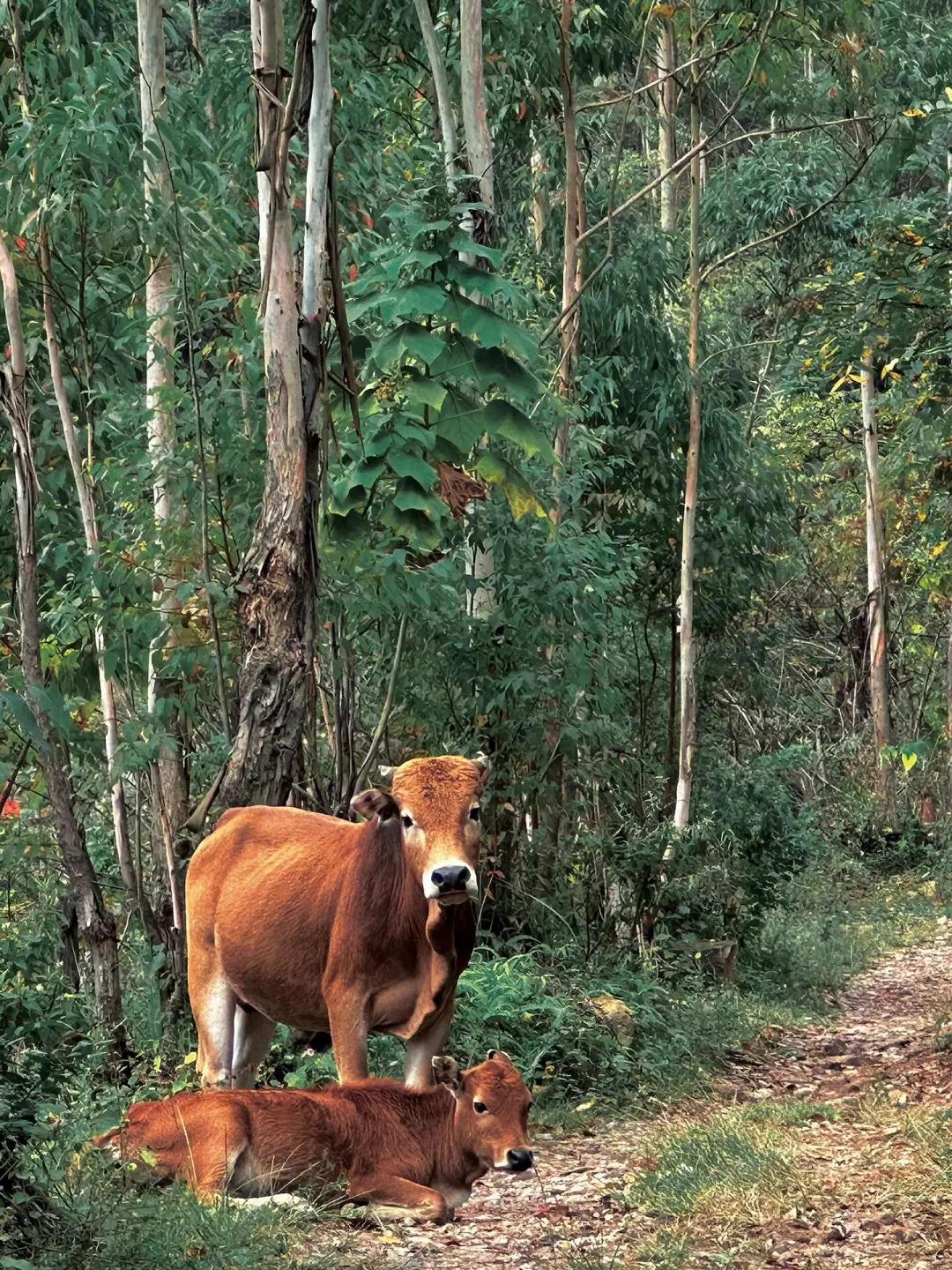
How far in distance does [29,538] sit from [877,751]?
51.6 feet

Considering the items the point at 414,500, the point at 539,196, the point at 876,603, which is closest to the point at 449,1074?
the point at 414,500

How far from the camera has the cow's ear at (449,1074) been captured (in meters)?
6.19

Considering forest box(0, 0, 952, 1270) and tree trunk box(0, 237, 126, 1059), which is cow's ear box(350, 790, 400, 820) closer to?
forest box(0, 0, 952, 1270)

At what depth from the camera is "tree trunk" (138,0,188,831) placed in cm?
873

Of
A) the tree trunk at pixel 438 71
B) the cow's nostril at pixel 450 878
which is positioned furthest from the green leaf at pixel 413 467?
the tree trunk at pixel 438 71

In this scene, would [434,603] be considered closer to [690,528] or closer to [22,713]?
[690,528]

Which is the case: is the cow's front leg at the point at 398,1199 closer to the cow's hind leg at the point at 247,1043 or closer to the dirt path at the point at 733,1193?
the dirt path at the point at 733,1193

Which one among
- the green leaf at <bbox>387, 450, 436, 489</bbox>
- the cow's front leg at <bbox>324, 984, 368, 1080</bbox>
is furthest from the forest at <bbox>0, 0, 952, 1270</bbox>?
the cow's front leg at <bbox>324, 984, 368, 1080</bbox>

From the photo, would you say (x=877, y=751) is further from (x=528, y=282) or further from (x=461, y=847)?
(x=461, y=847)

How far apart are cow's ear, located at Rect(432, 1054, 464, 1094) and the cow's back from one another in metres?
0.60

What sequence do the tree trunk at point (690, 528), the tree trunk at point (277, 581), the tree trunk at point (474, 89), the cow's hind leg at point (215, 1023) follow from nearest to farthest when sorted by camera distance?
the cow's hind leg at point (215, 1023) < the tree trunk at point (277, 581) < the tree trunk at point (474, 89) < the tree trunk at point (690, 528)

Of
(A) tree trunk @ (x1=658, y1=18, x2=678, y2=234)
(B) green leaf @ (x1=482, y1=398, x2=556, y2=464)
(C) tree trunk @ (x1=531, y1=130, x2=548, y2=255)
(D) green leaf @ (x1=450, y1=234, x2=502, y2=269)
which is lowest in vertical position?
(B) green leaf @ (x1=482, y1=398, x2=556, y2=464)

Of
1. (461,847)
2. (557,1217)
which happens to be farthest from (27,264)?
(557,1217)

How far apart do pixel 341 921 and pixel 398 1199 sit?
40.0 inches
